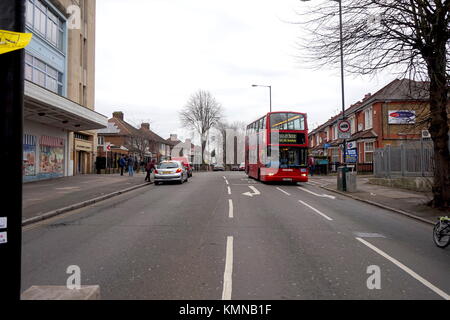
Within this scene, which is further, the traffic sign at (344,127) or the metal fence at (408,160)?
the metal fence at (408,160)

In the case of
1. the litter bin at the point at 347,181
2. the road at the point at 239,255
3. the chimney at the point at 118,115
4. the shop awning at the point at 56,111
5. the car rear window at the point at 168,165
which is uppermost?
the chimney at the point at 118,115

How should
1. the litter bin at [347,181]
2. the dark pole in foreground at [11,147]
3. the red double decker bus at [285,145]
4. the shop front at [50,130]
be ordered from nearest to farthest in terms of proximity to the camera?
the dark pole in foreground at [11,147] → the litter bin at [347,181] → the shop front at [50,130] → the red double decker bus at [285,145]

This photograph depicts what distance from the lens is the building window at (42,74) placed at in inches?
759

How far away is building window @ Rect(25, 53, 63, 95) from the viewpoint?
19.3 metres

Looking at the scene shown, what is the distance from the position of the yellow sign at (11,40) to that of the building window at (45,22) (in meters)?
20.2

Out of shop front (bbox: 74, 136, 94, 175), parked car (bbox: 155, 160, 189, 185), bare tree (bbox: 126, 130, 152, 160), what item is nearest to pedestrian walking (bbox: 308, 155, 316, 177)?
parked car (bbox: 155, 160, 189, 185)

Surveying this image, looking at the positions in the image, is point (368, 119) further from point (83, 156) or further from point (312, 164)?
point (83, 156)

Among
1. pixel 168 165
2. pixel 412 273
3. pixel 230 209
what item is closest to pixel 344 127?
pixel 230 209

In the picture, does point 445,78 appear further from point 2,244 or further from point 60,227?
point 60,227

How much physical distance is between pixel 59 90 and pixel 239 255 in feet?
81.1

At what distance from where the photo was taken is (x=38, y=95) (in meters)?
14.9

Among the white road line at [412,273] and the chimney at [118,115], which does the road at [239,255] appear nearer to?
the white road line at [412,273]

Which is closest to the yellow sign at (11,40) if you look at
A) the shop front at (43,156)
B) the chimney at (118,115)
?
the shop front at (43,156)
